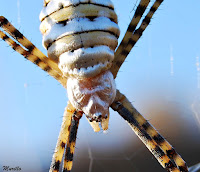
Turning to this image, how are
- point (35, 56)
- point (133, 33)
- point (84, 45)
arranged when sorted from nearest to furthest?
1. point (84, 45)
2. point (35, 56)
3. point (133, 33)

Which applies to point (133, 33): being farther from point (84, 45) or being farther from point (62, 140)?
point (62, 140)

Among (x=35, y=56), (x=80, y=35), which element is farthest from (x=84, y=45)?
(x=35, y=56)

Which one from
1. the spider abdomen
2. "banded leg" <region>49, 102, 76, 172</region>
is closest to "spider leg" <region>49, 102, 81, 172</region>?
"banded leg" <region>49, 102, 76, 172</region>

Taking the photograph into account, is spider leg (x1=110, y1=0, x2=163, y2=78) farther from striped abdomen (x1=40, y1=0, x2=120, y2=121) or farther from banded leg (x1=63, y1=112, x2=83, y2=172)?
banded leg (x1=63, y1=112, x2=83, y2=172)

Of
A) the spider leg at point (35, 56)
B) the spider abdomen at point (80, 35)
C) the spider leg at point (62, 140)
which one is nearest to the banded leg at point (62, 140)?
the spider leg at point (62, 140)

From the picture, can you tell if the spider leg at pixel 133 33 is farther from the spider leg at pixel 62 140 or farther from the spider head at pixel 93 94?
the spider leg at pixel 62 140

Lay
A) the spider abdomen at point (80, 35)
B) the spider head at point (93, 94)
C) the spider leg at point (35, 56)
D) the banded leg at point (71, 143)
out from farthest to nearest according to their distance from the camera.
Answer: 1. the banded leg at point (71, 143)
2. the spider leg at point (35, 56)
3. the spider head at point (93, 94)
4. the spider abdomen at point (80, 35)

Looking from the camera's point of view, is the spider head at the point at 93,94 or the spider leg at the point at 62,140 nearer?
the spider head at the point at 93,94
